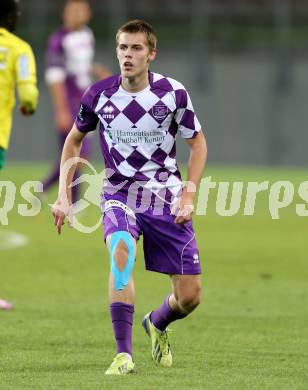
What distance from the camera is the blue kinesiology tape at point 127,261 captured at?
6.49 m

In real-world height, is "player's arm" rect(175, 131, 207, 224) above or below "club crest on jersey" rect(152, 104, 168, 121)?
below

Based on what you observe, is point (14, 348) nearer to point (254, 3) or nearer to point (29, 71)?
point (29, 71)

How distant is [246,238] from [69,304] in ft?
18.5

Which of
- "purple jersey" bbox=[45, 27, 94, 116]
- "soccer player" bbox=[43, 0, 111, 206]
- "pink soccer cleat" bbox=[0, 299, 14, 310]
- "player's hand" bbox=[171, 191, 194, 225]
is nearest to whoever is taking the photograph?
"player's hand" bbox=[171, 191, 194, 225]

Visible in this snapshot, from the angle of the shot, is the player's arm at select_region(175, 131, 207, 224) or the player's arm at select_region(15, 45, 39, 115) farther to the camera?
the player's arm at select_region(15, 45, 39, 115)

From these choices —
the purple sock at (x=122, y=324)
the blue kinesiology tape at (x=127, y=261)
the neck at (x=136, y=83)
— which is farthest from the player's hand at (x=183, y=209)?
the neck at (x=136, y=83)

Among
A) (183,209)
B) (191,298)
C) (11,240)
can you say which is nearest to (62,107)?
(11,240)

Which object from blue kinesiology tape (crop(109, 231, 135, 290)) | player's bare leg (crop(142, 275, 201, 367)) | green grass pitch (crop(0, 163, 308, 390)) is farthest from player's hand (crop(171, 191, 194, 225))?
green grass pitch (crop(0, 163, 308, 390))

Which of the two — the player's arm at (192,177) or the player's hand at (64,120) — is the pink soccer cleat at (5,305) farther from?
the player's hand at (64,120)

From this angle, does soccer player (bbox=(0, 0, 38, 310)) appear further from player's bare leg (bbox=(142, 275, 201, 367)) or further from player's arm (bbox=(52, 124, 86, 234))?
player's bare leg (bbox=(142, 275, 201, 367))

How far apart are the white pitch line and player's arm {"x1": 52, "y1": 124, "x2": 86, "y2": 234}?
6509 mm

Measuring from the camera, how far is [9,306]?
9078 mm

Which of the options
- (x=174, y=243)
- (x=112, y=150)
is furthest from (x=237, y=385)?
(x=112, y=150)

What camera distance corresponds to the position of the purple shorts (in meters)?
6.79
